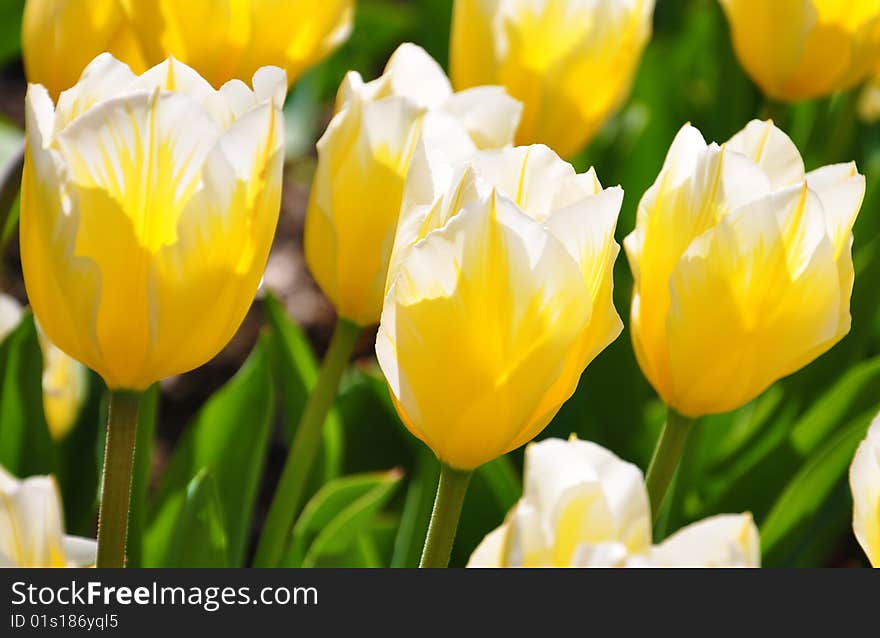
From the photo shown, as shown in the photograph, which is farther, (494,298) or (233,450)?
(233,450)

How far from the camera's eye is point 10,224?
939 millimetres

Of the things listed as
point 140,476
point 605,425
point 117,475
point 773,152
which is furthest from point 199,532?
point 605,425

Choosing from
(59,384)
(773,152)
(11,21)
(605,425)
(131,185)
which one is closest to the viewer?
(131,185)

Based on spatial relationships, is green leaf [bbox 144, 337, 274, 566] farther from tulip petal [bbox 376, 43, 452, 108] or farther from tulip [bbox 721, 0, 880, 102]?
tulip [bbox 721, 0, 880, 102]

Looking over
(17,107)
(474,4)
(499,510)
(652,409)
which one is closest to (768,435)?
(652,409)

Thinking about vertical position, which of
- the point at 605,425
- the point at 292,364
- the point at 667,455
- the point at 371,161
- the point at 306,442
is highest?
the point at 371,161

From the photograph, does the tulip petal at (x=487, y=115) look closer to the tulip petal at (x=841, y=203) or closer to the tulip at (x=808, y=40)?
the tulip petal at (x=841, y=203)

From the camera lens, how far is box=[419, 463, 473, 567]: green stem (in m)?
0.59

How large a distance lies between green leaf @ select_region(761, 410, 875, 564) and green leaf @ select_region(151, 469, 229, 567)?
412 millimetres

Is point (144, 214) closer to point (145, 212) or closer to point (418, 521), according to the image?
point (145, 212)

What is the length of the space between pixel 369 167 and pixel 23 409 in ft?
1.28

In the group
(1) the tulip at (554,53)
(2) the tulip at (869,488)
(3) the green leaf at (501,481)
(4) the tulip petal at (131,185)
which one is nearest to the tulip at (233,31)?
(1) the tulip at (554,53)

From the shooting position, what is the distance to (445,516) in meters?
0.59

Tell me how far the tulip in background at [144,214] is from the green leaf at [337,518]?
0.98 ft
